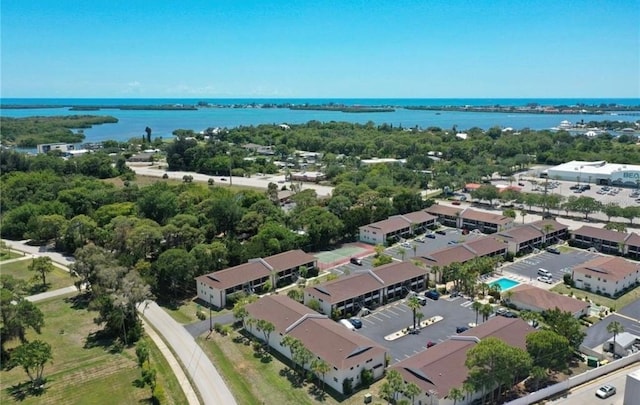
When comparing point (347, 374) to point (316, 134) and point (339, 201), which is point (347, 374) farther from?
point (316, 134)

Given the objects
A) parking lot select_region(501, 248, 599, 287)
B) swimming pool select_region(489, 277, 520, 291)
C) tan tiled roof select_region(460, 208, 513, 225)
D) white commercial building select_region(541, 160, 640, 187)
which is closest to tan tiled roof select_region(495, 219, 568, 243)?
parking lot select_region(501, 248, 599, 287)

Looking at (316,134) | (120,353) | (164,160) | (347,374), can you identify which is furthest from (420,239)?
(316,134)

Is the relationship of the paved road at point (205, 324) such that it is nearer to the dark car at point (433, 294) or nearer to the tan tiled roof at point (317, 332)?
the tan tiled roof at point (317, 332)

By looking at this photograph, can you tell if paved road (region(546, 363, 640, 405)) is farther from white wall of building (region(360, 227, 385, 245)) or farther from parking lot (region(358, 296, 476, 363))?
white wall of building (region(360, 227, 385, 245))

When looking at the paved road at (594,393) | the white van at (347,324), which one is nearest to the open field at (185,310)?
the white van at (347,324)

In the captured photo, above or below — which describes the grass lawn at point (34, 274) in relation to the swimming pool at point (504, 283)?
below

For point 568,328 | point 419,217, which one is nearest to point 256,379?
point 568,328
